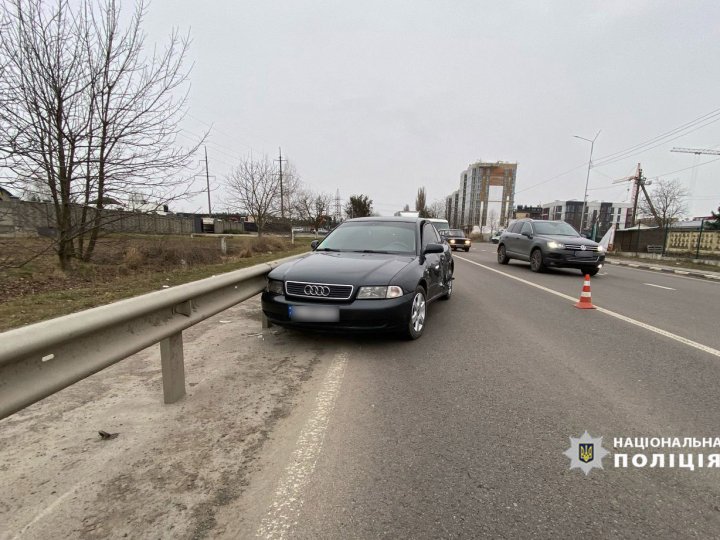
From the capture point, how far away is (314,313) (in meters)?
4.09

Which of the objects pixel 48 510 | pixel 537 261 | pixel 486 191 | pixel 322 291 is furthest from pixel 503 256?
pixel 486 191

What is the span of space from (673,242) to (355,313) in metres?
25.4

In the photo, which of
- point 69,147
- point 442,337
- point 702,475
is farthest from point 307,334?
point 69,147

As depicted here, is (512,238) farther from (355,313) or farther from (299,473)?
(299,473)

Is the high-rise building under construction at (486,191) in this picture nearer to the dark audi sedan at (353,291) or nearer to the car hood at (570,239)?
the car hood at (570,239)

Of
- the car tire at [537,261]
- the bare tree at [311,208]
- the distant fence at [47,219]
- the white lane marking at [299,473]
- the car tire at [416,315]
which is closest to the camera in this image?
the white lane marking at [299,473]

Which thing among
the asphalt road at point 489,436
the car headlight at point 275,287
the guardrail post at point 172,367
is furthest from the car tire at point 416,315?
the guardrail post at point 172,367

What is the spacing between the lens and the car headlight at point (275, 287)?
14.2 feet

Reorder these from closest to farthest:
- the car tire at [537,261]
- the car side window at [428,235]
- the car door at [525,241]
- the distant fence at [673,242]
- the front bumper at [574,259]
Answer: the car side window at [428,235] → the front bumper at [574,259] → the car tire at [537,261] → the car door at [525,241] → the distant fence at [673,242]

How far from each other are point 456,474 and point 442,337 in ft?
→ 9.14

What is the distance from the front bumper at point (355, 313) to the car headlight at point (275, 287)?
0.16ft

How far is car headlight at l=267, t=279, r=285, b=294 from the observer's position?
4.34 metres

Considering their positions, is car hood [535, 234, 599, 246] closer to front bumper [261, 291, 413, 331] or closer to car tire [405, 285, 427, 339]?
car tire [405, 285, 427, 339]

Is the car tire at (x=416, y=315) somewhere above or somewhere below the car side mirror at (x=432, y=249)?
below
